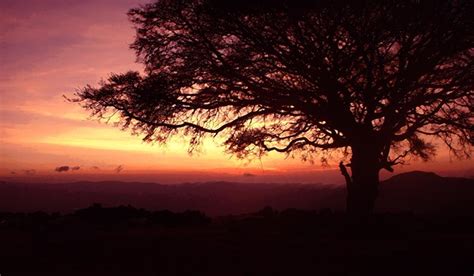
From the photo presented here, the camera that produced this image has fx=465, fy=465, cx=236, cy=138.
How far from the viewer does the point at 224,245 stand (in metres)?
9.95

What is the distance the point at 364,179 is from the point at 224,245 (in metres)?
5.72

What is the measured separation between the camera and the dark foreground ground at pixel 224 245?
26.2 feet

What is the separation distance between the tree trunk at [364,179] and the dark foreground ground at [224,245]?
632 mm

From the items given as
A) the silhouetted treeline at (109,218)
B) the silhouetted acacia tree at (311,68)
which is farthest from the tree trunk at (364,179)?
the silhouetted treeline at (109,218)

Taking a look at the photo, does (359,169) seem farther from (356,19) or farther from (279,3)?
(279,3)

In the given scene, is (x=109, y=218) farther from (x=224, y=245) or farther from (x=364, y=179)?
(x=364, y=179)

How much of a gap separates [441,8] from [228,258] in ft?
26.4

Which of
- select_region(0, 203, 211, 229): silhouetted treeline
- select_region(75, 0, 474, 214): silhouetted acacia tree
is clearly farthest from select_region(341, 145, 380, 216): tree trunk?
select_region(0, 203, 211, 229): silhouetted treeline

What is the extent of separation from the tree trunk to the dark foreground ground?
0.63 meters

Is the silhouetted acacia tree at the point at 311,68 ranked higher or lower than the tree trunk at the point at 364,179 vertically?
higher

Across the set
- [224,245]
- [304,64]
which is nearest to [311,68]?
[304,64]

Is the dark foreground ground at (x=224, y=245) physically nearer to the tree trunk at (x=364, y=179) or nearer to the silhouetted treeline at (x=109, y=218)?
the silhouetted treeline at (x=109, y=218)

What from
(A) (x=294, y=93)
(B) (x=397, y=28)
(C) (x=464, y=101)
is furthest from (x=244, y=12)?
(C) (x=464, y=101)

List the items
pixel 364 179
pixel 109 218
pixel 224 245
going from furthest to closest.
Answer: pixel 109 218, pixel 364 179, pixel 224 245
